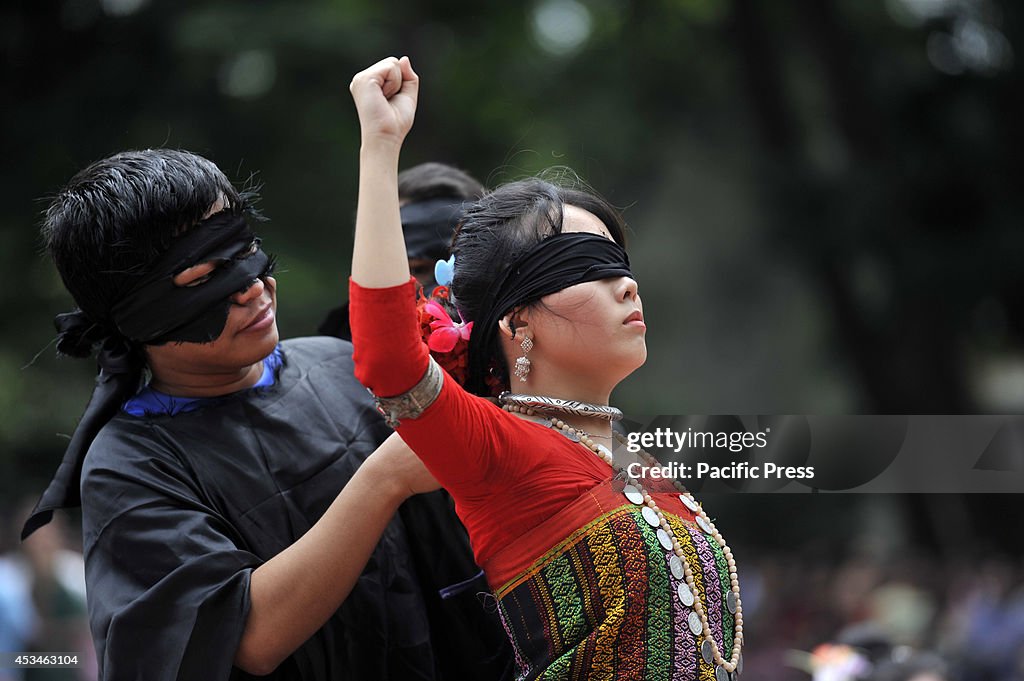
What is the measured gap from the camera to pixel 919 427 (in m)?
3.32

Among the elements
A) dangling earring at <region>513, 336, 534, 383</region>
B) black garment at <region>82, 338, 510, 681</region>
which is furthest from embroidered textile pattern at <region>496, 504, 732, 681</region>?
black garment at <region>82, 338, 510, 681</region>

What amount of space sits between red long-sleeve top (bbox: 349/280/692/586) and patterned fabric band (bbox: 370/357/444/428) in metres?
0.01

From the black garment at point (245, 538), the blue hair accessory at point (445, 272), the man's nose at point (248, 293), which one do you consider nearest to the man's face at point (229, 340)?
the man's nose at point (248, 293)

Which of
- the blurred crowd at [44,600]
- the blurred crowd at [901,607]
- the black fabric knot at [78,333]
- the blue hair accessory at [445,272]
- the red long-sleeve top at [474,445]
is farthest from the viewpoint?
the blurred crowd at [901,607]

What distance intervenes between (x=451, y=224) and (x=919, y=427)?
1.48m

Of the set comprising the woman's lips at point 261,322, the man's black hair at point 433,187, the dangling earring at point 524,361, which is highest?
the man's black hair at point 433,187

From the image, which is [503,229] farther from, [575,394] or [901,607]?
[901,607]

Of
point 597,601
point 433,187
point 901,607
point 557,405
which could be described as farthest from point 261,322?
point 901,607

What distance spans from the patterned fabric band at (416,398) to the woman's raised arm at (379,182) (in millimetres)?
180

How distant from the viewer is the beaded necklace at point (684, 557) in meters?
2.51

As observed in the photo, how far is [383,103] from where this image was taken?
7.58ft

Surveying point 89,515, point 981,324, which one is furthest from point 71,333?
point 981,324

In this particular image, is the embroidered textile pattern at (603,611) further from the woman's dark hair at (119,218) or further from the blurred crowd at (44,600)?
the blurred crowd at (44,600)

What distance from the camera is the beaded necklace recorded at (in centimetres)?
251
